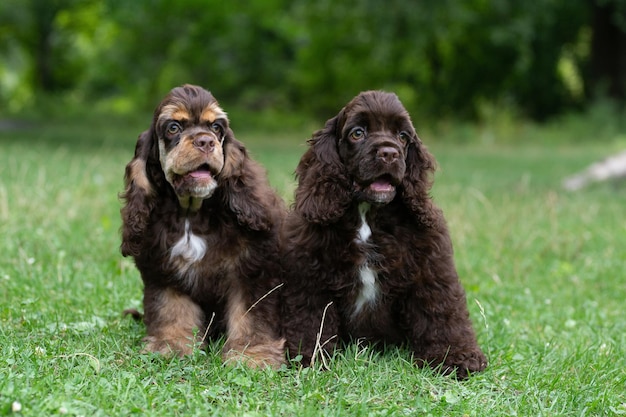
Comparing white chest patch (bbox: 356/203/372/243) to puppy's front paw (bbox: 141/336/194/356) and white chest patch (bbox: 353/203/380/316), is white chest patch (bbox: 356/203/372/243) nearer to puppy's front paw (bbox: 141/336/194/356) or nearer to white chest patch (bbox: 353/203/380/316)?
white chest patch (bbox: 353/203/380/316)

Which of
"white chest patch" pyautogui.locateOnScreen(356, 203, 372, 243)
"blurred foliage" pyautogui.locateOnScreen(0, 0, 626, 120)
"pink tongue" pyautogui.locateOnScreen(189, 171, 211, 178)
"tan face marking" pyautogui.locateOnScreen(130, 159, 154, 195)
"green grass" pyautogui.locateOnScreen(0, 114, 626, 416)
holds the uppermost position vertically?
"blurred foliage" pyautogui.locateOnScreen(0, 0, 626, 120)

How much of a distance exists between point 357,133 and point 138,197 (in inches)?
56.6

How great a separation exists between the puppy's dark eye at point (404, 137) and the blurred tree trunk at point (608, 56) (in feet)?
80.3

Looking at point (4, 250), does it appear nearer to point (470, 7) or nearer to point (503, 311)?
point (503, 311)

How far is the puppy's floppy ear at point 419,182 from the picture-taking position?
4.82 metres

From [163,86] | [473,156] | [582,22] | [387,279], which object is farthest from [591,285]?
[163,86]

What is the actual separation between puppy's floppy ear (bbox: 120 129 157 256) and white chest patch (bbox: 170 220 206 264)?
242 millimetres

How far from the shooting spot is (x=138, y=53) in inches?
1158

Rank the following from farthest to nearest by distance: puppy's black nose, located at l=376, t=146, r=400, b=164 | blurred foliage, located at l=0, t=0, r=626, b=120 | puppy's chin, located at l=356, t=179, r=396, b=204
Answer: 1. blurred foliage, located at l=0, t=0, r=626, b=120
2. puppy's chin, located at l=356, t=179, r=396, b=204
3. puppy's black nose, located at l=376, t=146, r=400, b=164

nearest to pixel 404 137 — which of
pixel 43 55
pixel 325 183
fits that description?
pixel 325 183

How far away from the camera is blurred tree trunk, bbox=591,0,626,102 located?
27078 mm

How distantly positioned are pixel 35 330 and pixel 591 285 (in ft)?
16.4

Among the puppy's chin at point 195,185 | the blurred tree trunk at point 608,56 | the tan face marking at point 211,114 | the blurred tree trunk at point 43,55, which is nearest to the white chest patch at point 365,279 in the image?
the puppy's chin at point 195,185

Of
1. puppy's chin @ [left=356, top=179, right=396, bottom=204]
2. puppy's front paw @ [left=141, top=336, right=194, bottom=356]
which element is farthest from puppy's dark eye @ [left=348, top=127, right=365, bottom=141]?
puppy's front paw @ [left=141, top=336, right=194, bottom=356]
